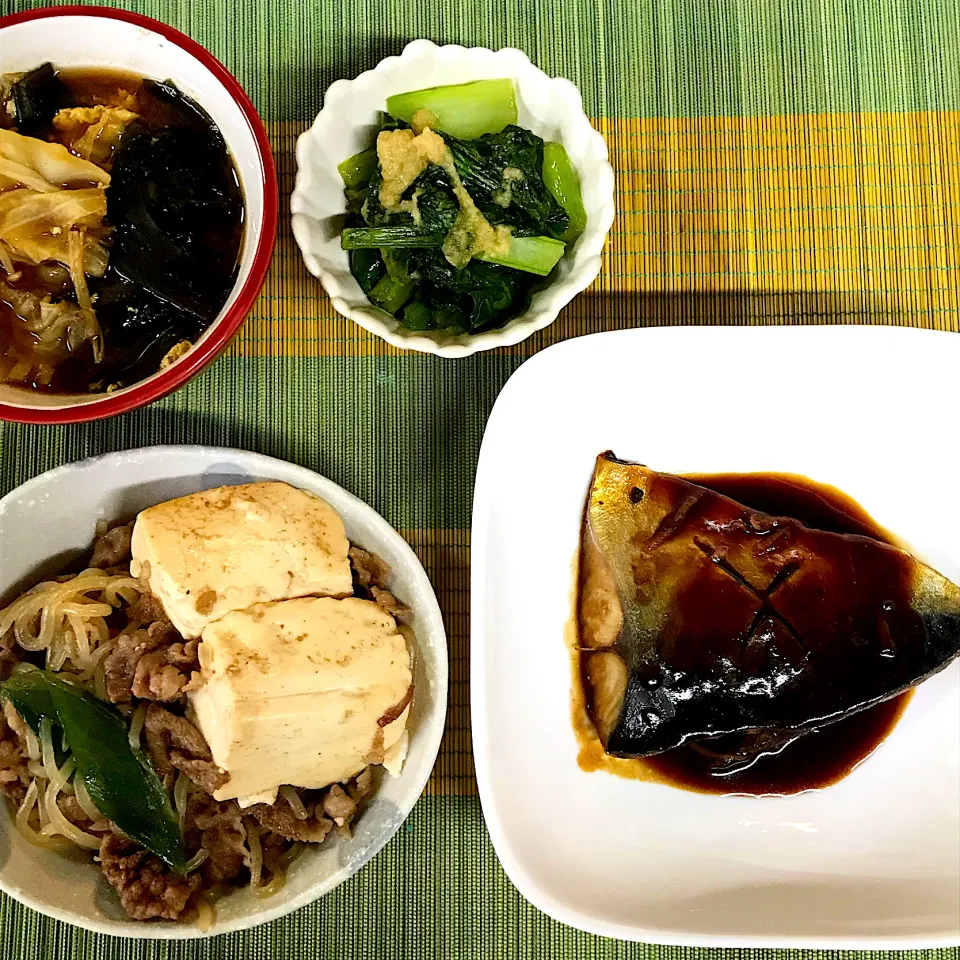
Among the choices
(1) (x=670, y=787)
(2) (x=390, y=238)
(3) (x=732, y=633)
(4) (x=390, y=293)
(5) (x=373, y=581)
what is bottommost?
(1) (x=670, y=787)

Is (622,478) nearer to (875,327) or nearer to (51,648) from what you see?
(875,327)

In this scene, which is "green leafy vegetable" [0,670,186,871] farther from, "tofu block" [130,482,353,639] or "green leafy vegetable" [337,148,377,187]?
"green leafy vegetable" [337,148,377,187]

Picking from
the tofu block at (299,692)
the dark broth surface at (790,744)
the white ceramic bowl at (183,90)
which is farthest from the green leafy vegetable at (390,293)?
the dark broth surface at (790,744)

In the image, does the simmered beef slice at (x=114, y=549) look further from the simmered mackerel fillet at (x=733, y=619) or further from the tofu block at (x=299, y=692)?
the simmered mackerel fillet at (x=733, y=619)

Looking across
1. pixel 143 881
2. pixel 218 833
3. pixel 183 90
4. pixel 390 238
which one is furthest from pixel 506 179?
pixel 143 881

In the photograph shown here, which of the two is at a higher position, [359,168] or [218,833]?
[359,168]

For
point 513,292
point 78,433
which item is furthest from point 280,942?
point 513,292

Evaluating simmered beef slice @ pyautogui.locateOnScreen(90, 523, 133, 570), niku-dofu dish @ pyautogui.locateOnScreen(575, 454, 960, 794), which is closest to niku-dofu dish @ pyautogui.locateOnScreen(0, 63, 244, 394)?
simmered beef slice @ pyautogui.locateOnScreen(90, 523, 133, 570)

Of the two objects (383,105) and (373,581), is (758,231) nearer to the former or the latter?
(383,105)

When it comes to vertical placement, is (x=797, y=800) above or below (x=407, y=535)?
below
